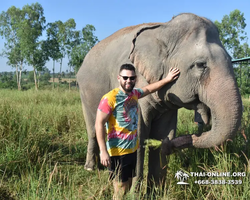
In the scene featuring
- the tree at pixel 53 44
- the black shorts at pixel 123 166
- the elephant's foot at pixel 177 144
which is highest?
the tree at pixel 53 44

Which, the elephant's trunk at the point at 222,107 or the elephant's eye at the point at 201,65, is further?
the elephant's eye at the point at 201,65

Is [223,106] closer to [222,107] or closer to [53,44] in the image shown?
[222,107]

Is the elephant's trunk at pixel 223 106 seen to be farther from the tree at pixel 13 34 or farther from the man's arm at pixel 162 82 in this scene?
the tree at pixel 13 34

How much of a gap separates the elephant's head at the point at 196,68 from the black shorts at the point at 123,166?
1.91 ft

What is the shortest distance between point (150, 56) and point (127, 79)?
0.43m

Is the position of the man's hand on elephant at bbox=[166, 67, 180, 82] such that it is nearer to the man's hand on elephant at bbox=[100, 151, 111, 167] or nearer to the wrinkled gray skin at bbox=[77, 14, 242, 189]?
the wrinkled gray skin at bbox=[77, 14, 242, 189]

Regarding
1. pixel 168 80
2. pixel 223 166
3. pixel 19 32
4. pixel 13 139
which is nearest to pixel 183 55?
pixel 168 80

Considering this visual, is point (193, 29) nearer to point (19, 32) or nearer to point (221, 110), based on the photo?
point (221, 110)

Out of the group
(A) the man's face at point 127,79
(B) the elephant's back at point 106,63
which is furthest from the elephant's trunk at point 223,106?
(B) the elephant's back at point 106,63

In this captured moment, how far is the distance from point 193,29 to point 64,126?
4289 millimetres

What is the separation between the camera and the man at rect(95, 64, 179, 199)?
2070 mm

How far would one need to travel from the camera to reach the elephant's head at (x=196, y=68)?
6.51ft

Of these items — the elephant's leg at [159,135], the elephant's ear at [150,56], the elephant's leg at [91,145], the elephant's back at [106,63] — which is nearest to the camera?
the elephant's ear at [150,56]

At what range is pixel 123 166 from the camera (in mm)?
2197
